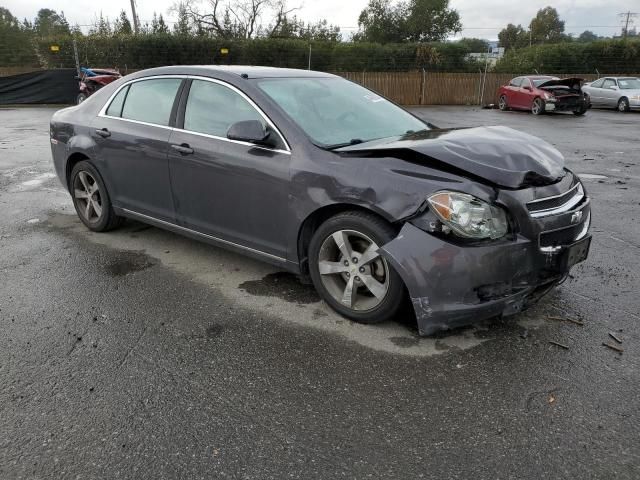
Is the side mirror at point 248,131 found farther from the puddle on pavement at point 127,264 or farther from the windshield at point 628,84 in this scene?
the windshield at point 628,84

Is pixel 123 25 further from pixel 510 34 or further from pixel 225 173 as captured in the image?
pixel 510 34

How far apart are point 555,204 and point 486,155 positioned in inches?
20.8

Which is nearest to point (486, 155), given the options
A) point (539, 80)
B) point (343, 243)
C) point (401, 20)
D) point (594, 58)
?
point (343, 243)

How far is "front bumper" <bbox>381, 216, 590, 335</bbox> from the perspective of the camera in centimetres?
305

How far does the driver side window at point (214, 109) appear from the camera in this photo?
407 cm

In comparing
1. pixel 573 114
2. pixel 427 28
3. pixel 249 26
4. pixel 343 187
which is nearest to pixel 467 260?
pixel 343 187

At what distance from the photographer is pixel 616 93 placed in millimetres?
22312

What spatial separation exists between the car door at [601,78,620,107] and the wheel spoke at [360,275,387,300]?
23.1m

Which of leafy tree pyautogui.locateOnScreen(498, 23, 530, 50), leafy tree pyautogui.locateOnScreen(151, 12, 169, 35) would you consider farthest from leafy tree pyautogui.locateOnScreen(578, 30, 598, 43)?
leafy tree pyautogui.locateOnScreen(498, 23, 530, 50)

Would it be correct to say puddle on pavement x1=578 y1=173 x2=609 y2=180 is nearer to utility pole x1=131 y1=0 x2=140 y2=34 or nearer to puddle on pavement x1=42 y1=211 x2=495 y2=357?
puddle on pavement x1=42 y1=211 x2=495 y2=357

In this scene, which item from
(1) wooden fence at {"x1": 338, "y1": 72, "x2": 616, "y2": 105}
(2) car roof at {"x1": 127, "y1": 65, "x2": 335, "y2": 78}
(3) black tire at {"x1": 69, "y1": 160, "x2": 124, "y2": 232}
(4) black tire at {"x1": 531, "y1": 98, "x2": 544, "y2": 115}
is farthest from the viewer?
(1) wooden fence at {"x1": 338, "y1": 72, "x2": 616, "y2": 105}

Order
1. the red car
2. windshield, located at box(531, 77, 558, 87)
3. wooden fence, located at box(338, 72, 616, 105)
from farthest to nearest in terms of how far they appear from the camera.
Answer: wooden fence, located at box(338, 72, 616, 105)
windshield, located at box(531, 77, 558, 87)
the red car

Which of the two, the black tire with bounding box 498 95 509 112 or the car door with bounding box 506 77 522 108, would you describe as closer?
the car door with bounding box 506 77 522 108

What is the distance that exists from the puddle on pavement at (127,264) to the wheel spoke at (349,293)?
200 centimetres
